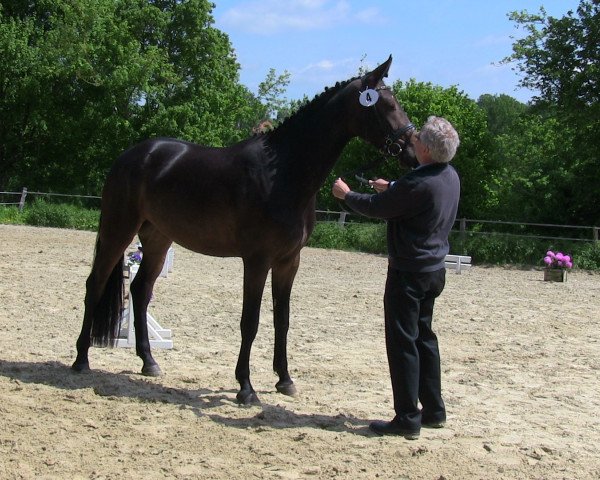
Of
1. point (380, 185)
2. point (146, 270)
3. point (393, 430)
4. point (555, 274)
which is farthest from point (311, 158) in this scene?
point (555, 274)

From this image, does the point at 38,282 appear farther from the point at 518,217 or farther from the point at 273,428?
the point at 518,217

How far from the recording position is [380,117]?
5.04 meters

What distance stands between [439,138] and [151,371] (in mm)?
2968

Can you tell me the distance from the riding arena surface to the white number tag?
2090 millimetres

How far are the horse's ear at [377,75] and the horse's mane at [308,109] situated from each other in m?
0.19

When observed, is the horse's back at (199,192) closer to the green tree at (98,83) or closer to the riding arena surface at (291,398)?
the riding arena surface at (291,398)

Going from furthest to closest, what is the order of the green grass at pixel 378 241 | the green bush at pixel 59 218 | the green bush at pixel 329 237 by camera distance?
1. the green bush at pixel 59 218
2. the green bush at pixel 329 237
3. the green grass at pixel 378 241

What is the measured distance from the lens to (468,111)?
127 ft

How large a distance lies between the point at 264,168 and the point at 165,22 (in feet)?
108

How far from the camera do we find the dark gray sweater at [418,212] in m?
4.43

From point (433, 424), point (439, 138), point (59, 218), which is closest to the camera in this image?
point (439, 138)

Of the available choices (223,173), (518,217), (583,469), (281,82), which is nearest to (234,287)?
(223,173)

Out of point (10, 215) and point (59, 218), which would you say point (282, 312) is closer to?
point (59, 218)

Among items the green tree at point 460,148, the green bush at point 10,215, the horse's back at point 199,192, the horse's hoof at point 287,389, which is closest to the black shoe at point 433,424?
the horse's hoof at point 287,389
